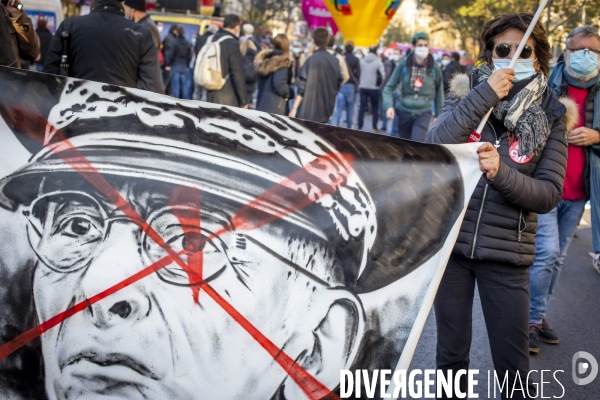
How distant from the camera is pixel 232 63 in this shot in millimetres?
8516

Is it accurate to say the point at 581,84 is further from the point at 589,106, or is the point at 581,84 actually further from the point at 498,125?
the point at 498,125

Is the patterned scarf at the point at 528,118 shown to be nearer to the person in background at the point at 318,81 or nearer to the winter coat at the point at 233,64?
the winter coat at the point at 233,64

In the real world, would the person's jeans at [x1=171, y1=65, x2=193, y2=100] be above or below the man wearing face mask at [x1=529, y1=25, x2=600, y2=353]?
below

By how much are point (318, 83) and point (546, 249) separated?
5242mm

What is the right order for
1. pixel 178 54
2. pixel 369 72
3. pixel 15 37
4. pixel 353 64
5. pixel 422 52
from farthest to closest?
pixel 369 72 → pixel 353 64 → pixel 178 54 → pixel 422 52 → pixel 15 37

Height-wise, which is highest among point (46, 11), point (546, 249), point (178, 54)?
point (546, 249)

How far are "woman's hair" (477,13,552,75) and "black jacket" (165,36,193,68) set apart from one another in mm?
13063

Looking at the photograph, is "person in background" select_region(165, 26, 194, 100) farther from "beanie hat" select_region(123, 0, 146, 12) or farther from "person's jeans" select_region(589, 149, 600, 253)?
"person's jeans" select_region(589, 149, 600, 253)

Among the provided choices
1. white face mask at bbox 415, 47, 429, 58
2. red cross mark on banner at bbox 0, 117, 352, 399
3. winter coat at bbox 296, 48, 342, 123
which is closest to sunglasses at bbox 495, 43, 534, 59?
red cross mark on banner at bbox 0, 117, 352, 399

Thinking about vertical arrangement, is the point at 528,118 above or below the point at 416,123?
above

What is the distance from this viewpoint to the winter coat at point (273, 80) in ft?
30.4

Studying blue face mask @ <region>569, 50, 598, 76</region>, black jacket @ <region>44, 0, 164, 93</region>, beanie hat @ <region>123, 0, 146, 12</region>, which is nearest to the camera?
blue face mask @ <region>569, 50, 598, 76</region>

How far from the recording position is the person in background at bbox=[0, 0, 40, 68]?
186 inches

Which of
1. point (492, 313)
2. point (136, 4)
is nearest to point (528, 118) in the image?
point (492, 313)
